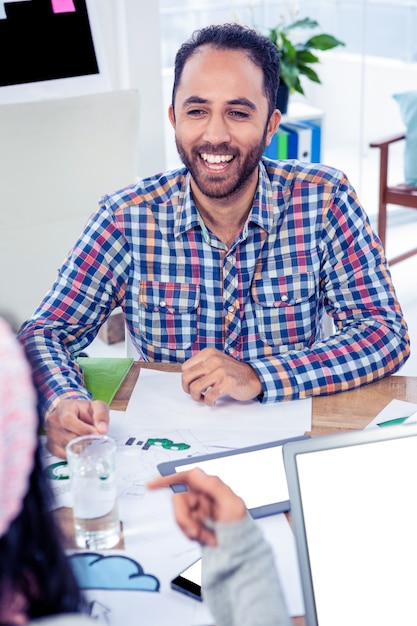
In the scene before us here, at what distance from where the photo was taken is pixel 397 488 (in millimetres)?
861

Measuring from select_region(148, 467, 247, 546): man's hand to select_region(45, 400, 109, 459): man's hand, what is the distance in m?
0.47

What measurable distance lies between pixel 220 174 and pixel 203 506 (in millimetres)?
1011

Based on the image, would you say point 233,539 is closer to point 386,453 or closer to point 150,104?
point 386,453

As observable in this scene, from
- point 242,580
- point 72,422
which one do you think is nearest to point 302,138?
point 72,422

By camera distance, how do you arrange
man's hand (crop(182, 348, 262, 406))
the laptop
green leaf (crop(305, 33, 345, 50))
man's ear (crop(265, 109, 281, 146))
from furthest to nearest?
1. green leaf (crop(305, 33, 345, 50))
2. man's ear (crop(265, 109, 281, 146))
3. man's hand (crop(182, 348, 262, 406))
4. the laptop

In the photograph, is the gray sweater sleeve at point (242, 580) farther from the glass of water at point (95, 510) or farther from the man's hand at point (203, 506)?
the glass of water at point (95, 510)

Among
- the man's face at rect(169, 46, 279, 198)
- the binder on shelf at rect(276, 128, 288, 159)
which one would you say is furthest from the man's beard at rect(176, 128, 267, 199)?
the binder on shelf at rect(276, 128, 288, 159)

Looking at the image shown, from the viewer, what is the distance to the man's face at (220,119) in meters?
1.69

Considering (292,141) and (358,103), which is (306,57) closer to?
(292,141)

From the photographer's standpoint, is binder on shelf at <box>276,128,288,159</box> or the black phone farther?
binder on shelf at <box>276,128,288,159</box>

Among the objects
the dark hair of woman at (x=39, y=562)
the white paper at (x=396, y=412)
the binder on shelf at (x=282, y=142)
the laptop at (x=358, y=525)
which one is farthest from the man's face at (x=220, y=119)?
the binder on shelf at (x=282, y=142)

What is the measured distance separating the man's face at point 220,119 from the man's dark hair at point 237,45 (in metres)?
0.02

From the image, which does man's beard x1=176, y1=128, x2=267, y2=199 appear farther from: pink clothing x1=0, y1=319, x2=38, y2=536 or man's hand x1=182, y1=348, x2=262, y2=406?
pink clothing x1=0, y1=319, x2=38, y2=536

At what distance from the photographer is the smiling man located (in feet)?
5.55
